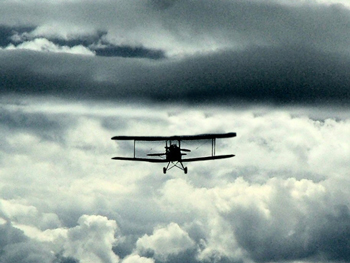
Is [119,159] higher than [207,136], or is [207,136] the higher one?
[207,136]

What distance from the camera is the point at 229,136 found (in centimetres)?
6150

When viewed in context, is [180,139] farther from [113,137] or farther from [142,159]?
[113,137]

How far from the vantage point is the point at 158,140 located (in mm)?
62000

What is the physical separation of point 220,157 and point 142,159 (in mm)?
13098

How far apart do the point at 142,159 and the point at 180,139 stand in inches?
289

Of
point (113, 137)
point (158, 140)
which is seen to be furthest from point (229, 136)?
point (113, 137)

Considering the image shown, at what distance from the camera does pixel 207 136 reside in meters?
60.4

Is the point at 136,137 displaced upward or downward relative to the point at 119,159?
upward

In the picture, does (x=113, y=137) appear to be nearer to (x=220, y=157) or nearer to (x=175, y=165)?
(x=175, y=165)

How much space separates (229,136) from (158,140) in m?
12.4

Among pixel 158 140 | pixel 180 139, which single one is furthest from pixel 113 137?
pixel 180 139

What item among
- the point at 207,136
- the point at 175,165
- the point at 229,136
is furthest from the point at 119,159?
the point at 229,136

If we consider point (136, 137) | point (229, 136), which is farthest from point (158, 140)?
point (229, 136)

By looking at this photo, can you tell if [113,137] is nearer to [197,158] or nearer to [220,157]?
[197,158]
